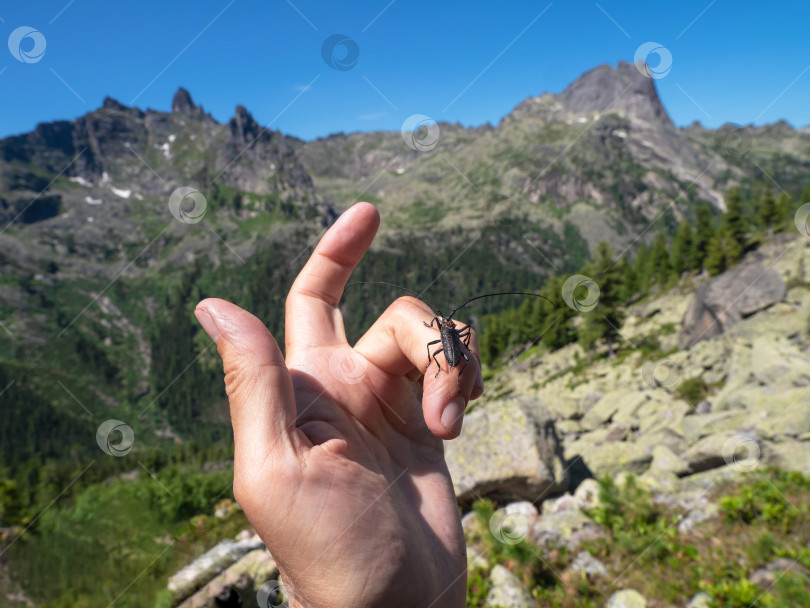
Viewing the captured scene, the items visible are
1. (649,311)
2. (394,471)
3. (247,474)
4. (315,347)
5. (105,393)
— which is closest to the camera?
(247,474)

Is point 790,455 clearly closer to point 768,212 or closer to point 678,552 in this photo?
point 678,552

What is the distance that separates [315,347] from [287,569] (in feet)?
6.07

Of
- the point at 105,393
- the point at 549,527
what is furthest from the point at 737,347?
the point at 105,393

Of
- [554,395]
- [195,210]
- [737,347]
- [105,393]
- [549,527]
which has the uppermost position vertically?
[195,210]

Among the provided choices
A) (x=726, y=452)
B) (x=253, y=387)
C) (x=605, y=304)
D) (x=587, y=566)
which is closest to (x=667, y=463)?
(x=726, y=452)

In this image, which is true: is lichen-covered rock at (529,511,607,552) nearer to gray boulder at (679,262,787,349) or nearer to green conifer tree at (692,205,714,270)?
gray boulder at (679,262,787,349)

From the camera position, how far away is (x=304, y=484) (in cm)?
291

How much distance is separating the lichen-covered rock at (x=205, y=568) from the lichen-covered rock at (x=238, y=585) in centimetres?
17

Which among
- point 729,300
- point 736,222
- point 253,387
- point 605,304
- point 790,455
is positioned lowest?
point 790,455

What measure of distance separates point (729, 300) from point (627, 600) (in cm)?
3863

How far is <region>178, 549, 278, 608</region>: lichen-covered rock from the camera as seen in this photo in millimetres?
8712

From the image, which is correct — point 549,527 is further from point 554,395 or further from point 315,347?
point 554,395

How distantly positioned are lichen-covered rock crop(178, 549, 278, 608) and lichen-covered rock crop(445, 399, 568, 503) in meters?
5.39

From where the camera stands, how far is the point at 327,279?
450 centimetres
